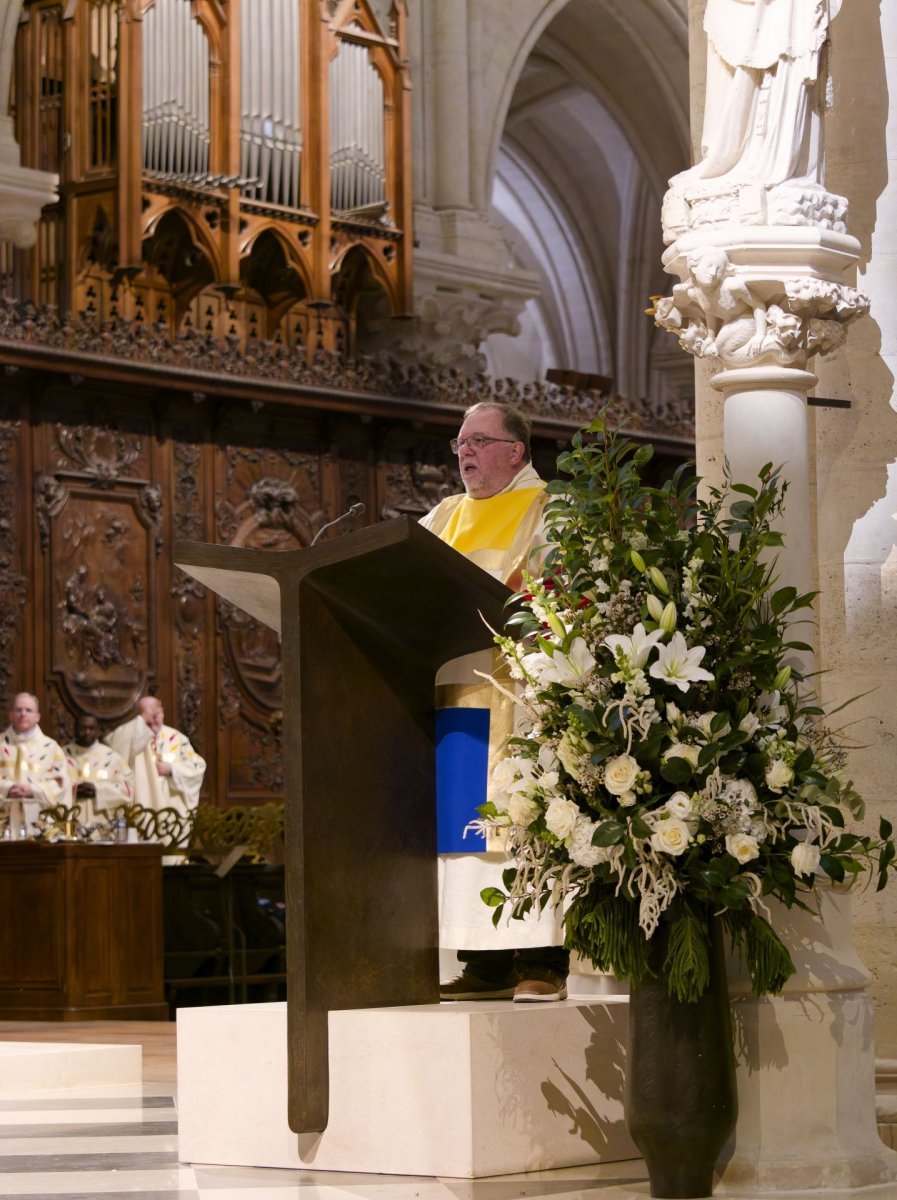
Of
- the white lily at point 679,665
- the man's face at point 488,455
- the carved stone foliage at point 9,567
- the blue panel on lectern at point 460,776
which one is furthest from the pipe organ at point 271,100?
the white lily at point 679,665

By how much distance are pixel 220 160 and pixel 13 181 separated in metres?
1.89

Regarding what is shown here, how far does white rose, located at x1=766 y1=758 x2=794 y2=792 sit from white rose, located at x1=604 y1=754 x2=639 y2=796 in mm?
272

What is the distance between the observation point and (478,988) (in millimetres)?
5391

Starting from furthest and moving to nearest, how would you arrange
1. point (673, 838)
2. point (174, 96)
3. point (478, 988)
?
point (174, 96)
point (478, 988)
point (673, 838)

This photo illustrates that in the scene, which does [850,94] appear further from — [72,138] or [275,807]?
[72,138]

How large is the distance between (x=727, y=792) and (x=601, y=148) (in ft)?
70.8

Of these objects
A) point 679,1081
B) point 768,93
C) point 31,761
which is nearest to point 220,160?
point 31,761

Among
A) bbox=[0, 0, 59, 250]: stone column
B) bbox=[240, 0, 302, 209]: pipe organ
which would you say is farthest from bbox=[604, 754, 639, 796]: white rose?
bbox=[240, 0, 302, 209]: pipe organ

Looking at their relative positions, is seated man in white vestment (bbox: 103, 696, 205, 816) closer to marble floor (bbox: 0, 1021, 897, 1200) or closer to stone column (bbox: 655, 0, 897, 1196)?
marble floor (bbox: 0, 1021, 897, 1200)

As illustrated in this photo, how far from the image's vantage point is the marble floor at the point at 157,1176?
14.5 feet

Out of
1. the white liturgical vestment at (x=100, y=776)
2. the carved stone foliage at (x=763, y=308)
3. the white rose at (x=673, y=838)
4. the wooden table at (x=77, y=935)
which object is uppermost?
the carved stone foliage at (x=763, y=308)

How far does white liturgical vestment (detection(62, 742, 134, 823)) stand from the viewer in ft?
47.0

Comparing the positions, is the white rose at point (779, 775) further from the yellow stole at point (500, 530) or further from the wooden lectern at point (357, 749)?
the yellow stole at point (500, 530)

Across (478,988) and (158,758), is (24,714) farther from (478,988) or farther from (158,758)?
(478,988)
